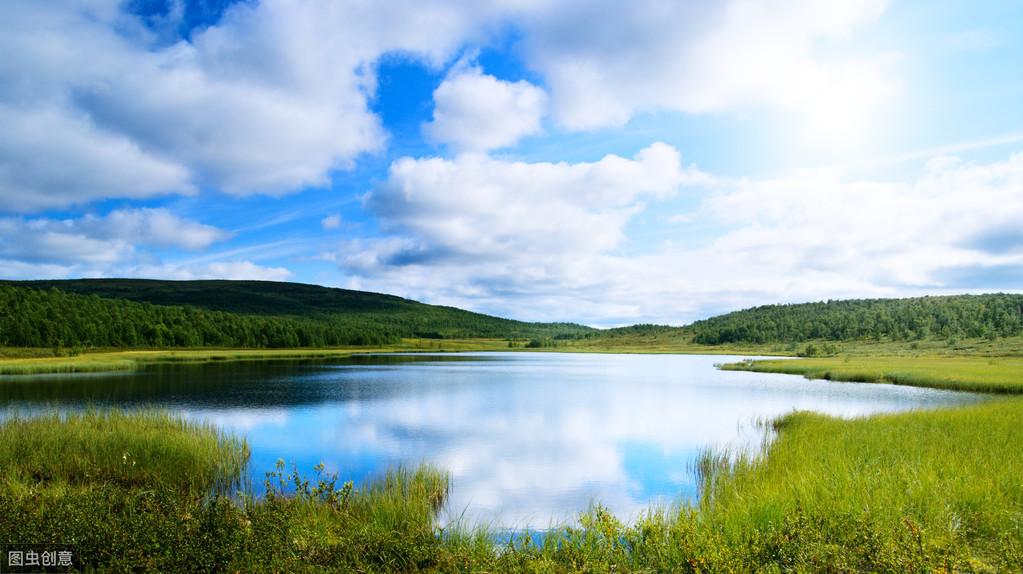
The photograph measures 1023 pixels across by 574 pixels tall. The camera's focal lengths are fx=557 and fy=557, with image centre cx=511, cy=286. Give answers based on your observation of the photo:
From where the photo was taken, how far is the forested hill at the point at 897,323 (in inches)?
4550

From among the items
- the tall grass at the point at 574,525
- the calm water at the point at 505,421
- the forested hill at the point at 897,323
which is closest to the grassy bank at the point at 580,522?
the tall grass at the point at 574,525

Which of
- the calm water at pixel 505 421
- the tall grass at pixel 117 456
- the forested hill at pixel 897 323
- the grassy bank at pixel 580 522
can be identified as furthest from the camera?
the forested hill at pixel 897 323

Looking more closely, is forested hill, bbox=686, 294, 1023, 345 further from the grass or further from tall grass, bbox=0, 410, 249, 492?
tall grass, bbox=0, 410, 249, 492

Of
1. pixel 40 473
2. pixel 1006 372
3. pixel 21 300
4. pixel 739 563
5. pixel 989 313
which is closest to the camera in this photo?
pixel 739 563

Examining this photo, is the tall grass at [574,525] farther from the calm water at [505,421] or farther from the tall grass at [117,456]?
the calm water at [505,421]

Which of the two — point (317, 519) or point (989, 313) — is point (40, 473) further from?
point (989, 313)

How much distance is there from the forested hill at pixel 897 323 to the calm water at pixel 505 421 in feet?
299

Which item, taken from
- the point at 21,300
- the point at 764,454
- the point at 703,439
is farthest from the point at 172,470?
the point at 21,300

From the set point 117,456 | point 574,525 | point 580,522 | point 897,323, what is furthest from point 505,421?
point 897,323

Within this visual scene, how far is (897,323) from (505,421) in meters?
143

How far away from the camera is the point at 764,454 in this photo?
18.3 meters

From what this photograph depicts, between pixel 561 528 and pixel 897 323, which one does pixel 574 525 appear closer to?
pixel 561 528

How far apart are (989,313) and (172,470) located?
15752 cm

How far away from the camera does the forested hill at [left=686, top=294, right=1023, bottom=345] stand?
116m
